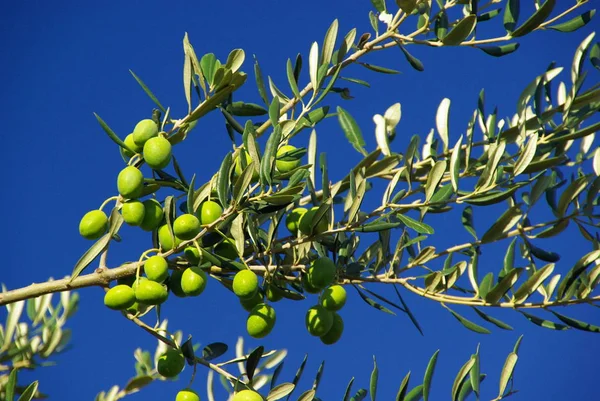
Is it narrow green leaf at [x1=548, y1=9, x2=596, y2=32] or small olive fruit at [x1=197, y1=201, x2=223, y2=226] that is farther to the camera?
narrow green leaf at [x1=548, y1=9, x2=596, y2=32]

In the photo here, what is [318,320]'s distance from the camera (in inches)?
68.9

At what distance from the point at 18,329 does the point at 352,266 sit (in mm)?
1668

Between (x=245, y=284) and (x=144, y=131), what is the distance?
43 centimetres

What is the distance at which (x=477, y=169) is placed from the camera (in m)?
1.97

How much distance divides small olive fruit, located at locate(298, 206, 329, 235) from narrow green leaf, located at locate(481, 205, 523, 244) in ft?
1.55

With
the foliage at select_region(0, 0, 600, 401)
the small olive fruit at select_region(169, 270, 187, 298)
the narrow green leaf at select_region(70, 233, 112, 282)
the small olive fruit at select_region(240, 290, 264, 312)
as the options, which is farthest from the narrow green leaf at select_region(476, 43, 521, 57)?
the narrow green leaf at select_region(70, 233, 112, 282)

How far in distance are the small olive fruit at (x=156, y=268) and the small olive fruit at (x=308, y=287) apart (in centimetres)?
33

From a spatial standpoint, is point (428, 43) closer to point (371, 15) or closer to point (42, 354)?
point (371, 15)

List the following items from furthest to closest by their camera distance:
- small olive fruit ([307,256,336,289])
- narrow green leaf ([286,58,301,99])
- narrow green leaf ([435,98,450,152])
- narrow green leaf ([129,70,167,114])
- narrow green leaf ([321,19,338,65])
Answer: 1. narrow green leaf ([435,98,450,152])
2. narrow green leaf ([321,19,338,65])
3. narrow green leaf ([286,58,301,99])
4. narrow green leaf ([129,70,167,114])
5. small olive fruit ([307,256,336,289])

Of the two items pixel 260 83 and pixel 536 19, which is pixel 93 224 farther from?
pixel 536 19

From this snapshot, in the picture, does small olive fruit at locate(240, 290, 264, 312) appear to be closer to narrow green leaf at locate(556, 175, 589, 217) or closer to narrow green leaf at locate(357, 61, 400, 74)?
narrow green leaf at locate(357, 61, 400, 74)

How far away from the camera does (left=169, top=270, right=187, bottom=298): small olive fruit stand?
1.77m

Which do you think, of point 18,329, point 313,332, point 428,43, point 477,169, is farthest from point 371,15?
point 18,329

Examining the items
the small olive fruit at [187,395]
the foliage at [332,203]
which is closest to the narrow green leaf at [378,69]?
the foliage at [332,203]
